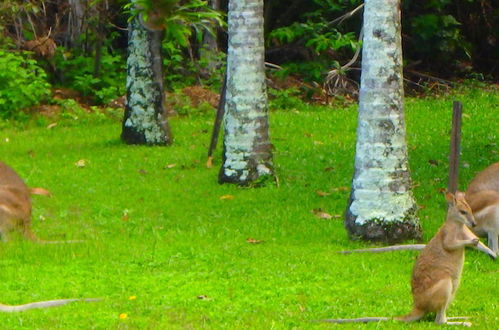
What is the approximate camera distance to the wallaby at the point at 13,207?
1032 centimetres

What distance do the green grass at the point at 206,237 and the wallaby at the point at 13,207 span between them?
9.0 inches

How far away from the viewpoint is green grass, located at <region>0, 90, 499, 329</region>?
809 centimetres

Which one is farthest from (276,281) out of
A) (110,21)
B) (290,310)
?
(110,21)

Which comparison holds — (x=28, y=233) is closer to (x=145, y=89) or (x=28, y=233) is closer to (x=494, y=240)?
(x=494, y=240)

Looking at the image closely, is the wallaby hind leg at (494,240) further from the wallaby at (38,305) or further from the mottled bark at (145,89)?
the mottled bark at (145,89)

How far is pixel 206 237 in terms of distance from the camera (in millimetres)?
10727

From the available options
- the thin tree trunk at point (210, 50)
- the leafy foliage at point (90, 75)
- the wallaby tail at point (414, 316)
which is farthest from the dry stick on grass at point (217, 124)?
the wallaby tail at point (414, 316)

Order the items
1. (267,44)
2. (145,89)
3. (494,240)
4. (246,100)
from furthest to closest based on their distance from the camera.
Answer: (267,44) < (145,89) < (246,100) < (494,240)

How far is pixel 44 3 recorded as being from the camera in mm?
20891

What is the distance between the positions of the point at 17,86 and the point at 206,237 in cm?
877

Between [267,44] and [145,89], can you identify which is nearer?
Answer: [145,89]

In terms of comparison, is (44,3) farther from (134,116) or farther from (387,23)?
(387,23)

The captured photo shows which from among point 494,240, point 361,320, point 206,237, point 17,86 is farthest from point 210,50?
point 361,320

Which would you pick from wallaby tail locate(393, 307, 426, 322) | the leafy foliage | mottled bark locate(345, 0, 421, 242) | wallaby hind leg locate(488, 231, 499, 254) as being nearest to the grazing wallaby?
wallaby hind leg locate(488, 231, 499, 254)
